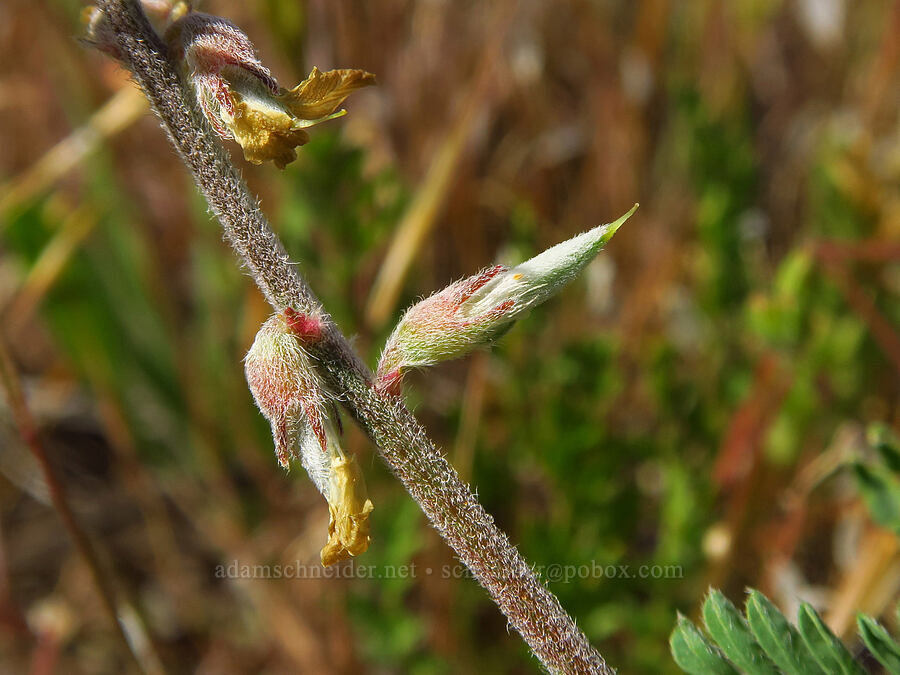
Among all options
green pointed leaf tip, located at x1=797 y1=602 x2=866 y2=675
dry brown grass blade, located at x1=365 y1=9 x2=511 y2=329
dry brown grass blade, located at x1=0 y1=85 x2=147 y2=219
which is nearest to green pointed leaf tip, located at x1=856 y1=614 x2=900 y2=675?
green pointed leaf tip, located at x1=797 y1=602 x2=866 y2=675

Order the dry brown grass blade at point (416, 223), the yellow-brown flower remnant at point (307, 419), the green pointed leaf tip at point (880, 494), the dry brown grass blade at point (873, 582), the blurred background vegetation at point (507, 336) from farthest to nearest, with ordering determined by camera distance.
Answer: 1. the dry brown grass blade at point (416, 223)
2. the blurred background vegetation at point (507, 336)
3. the dry brown grass blade at point (873, 582)
4. the green pointed leaf tip at point (880, 494)
5. the yellow-brown flower remnant at point (307, 419)

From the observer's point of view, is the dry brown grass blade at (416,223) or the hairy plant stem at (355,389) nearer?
the hairy plant stem at (355,389)

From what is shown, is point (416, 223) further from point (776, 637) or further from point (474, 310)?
point (776, 637)

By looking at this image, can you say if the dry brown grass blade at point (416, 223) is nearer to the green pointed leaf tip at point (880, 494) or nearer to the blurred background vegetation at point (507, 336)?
the blurred background vegetation at point (507, 336)

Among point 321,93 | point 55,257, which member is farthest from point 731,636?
point 55,257

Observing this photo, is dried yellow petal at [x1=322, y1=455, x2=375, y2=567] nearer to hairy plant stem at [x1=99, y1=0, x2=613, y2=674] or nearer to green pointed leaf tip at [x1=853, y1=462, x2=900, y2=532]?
hairy plant stem at [x1=99, y1=0, x2=613, y2=674]

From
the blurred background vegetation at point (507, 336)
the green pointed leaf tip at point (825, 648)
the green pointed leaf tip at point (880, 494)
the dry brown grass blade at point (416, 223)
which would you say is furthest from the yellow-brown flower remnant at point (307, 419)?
the dry brown grass blade at point (416, 223)

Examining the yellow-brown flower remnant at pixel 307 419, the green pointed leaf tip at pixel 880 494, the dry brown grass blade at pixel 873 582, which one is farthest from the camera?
the dry brown grass blade at pixel 873 582
